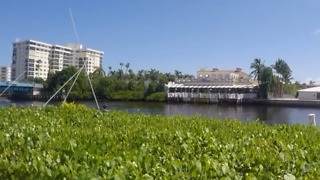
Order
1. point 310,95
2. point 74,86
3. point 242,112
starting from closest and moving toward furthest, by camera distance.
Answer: point 242,112 < point 310,95 < point 74,86

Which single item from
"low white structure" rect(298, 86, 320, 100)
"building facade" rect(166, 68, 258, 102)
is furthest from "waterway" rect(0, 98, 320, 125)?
"building facade" rect(166, 68, 258, 102)

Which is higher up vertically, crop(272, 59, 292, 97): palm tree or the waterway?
crop(272, 59, 292, 97): palm tree

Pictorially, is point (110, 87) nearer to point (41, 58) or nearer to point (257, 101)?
point (257, 101)

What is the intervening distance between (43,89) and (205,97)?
4249 centimetres

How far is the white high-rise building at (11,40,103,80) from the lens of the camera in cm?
15525

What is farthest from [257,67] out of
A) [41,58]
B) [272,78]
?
[41,58]

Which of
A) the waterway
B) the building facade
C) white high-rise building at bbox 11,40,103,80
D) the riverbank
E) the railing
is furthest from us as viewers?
white high-rise building at bbox 11,40,103,80

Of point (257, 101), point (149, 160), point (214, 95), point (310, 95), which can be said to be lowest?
point (257, 101)

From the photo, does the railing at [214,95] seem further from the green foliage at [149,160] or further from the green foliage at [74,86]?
the green foliage at [149,160]

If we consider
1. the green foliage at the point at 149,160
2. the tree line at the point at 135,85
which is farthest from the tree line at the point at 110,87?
the green foliage at the point at 149,160

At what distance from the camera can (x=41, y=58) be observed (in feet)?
545

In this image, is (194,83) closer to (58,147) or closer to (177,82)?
(177,82)

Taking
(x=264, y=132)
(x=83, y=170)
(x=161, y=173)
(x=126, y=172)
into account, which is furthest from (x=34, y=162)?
(x=264, y=132)

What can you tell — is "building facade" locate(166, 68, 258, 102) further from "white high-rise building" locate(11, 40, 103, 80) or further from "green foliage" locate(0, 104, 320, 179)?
"green foliage" locate(0, 104, 320, 179)
